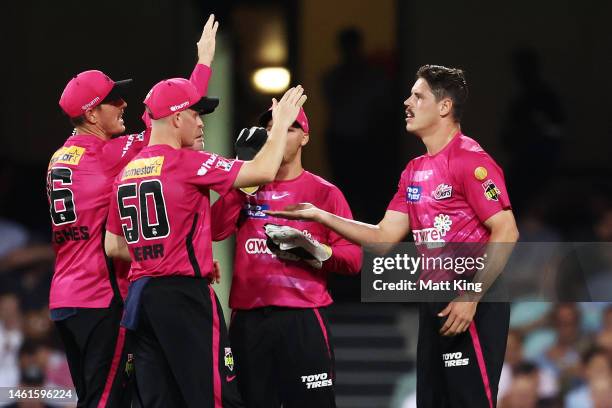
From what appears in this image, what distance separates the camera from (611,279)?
26.6 ft

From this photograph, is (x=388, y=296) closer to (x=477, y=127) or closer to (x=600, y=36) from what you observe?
(x=477, y=127)

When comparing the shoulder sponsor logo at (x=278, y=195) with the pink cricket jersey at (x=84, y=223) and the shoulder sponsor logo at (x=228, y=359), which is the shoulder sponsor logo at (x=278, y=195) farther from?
the shoulder sponsor logo at (x=228, y=359)

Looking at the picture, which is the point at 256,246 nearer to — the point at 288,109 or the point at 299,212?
the point at 299,212

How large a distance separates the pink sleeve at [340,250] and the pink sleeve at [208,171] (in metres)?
0.65

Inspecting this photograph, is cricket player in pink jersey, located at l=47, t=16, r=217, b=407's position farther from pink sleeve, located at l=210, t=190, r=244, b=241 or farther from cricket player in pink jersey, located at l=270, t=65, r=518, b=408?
cricket player in pink jersey, located at l=270, t=65, r=518, b=408

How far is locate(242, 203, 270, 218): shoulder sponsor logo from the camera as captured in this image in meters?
4.96

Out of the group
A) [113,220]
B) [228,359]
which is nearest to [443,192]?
[228,359]

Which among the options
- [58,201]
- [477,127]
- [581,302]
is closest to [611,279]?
[581,302]

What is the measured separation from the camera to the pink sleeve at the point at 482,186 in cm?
458

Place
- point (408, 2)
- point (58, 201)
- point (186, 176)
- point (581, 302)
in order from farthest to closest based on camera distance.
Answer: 1. point (408, 2)
2. point (581, 302)
3. point (58, 201)
4. point (186, 176)

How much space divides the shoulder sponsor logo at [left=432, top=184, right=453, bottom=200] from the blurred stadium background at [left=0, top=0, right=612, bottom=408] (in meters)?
3.85

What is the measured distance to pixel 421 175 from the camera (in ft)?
15.8

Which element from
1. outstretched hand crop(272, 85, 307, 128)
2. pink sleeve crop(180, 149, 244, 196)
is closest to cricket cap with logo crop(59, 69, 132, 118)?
pink sleeve crop(180, 149, 244, 196)

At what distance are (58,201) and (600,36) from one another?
215 inches
